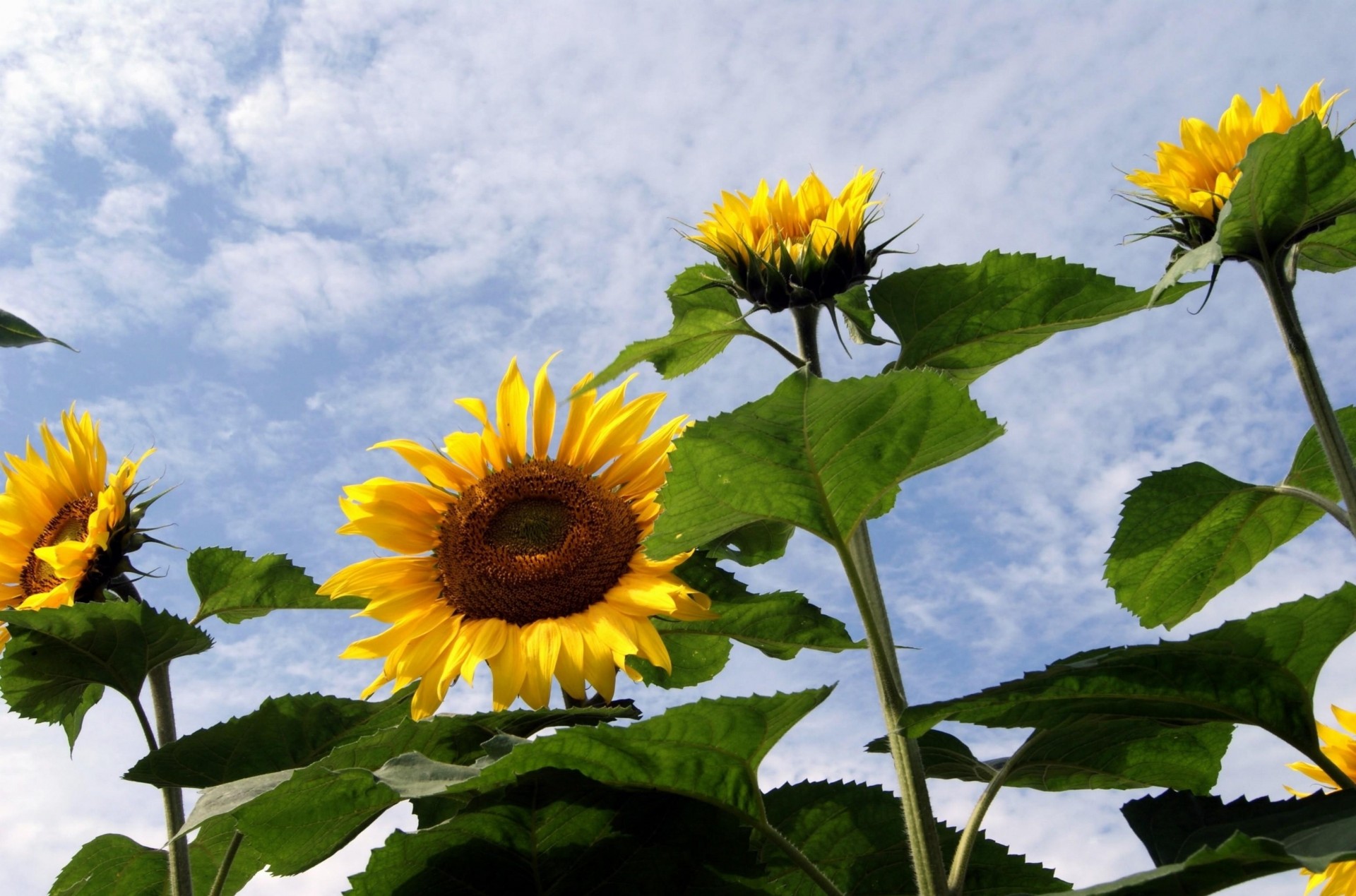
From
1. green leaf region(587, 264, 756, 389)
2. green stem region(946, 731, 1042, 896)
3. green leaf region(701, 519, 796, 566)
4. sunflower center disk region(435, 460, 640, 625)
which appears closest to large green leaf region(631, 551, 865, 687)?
green leaf region(701, 519, 796, 566)

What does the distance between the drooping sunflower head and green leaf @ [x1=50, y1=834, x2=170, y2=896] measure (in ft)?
6.36

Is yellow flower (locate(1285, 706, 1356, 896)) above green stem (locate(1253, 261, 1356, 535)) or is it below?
below

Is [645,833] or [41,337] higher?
[41,337]

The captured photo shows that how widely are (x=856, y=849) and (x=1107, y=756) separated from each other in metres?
0.46

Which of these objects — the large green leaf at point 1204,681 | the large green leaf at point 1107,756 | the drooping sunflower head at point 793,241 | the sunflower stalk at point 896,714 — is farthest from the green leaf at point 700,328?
the large green leaf at point 1204,681

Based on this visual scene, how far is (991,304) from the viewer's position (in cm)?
228

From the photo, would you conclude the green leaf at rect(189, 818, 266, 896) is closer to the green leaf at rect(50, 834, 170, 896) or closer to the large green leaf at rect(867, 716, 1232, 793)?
the green leaf at rect(50, 834, 170, 896)

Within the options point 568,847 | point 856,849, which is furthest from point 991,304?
point 568,847

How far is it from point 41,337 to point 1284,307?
8.12ft

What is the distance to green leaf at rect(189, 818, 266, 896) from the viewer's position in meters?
2.63

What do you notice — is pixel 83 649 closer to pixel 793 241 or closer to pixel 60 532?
pixel 60 532

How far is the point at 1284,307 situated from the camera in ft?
8.11

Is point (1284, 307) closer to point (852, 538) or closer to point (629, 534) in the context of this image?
point (852, 538)

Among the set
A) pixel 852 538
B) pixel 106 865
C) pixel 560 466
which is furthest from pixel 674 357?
pixel 106 865
